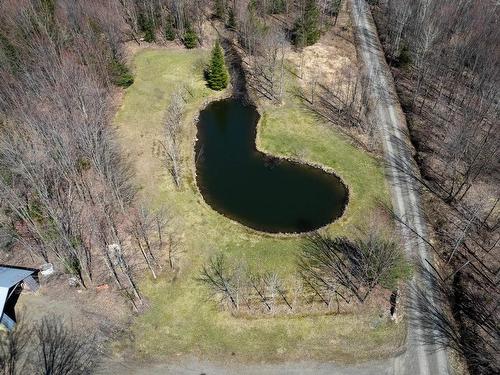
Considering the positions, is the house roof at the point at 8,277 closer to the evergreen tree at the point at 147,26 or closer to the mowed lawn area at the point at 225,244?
the mowed lawn area at the point at 225,244

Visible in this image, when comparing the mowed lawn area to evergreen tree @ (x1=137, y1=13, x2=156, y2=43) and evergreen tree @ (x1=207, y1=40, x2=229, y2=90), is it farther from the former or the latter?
evergreen tree @ (x1=137, y1=13, x2=156, y2=43)

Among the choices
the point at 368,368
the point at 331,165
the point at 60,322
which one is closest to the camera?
the point at 368,368

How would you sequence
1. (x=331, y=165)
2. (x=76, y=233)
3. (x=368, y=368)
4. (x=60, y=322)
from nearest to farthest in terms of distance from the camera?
(x=368, y=368)
(x=60, y=322)
(x=76, y=233)
(x=331, y=165)

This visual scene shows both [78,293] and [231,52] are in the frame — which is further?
[231,52]

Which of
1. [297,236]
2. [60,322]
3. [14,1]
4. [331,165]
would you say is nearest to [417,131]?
[331,165]

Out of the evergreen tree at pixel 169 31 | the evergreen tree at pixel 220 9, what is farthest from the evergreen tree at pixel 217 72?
the evergreen tree at pixel 220 9

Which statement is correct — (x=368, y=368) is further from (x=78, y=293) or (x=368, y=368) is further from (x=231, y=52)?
(x=231, y=52)
